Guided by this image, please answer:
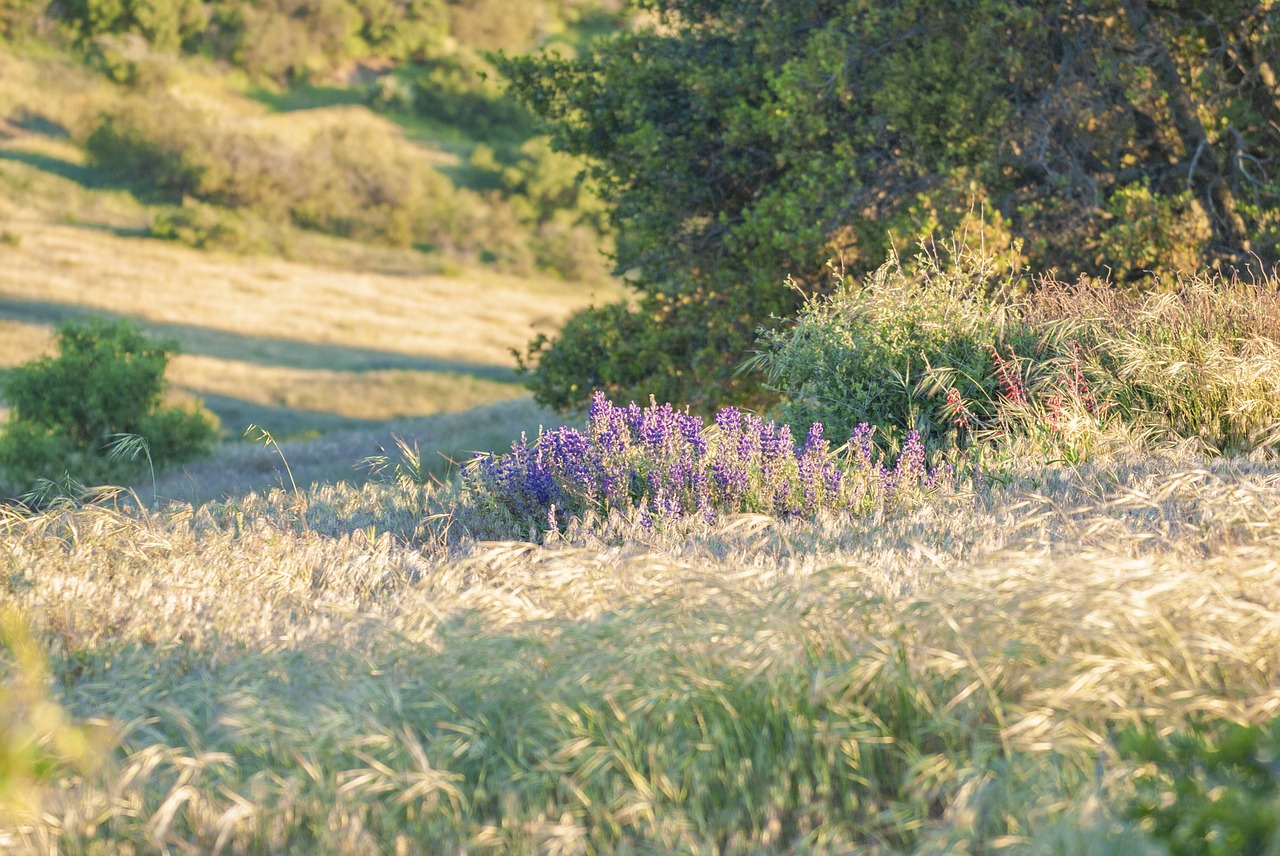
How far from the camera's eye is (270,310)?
30.3m

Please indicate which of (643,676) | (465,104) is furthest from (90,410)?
(465,104)

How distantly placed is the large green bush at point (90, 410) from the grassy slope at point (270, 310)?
2.51 ft

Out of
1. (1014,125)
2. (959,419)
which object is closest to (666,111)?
(1014,125)

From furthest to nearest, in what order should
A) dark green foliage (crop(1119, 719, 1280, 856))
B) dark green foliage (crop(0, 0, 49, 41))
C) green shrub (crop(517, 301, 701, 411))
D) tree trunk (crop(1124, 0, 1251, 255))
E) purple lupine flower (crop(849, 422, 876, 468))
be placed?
dark green foliage (crop(0, 0, 49, 41))
green shrub (crop(517, 301, 701, 411))
tree trunk (crop(1124, 0, 1251, 255))
purple lupine flower (crop(849, 422, 876, 468))
dark green foliage (crop(1119, 719, 1280, 856))

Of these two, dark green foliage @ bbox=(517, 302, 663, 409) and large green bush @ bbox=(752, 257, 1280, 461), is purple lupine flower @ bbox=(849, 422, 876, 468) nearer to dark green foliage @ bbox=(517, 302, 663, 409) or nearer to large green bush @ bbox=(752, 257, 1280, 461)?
large green bush @ bbox=(752, 257, 1280, 461)

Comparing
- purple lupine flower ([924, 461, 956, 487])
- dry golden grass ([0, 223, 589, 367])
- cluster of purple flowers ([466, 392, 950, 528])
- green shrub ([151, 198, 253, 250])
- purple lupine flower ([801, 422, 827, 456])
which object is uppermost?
purple lupine flower ([801, 422, 827, 456])

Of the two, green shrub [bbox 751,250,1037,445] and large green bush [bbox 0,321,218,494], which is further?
large green bush [bbox 0,321,218,494]

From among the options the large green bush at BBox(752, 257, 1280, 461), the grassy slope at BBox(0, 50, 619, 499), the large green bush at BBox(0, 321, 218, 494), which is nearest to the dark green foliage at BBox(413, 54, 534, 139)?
the grassy slope at BBox(0, 50, 619, 499)

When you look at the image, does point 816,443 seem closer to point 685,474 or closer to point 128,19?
point 685,474

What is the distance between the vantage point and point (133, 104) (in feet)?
147

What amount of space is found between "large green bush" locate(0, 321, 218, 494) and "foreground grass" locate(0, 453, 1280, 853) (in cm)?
1022

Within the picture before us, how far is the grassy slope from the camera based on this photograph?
21391 millimetres

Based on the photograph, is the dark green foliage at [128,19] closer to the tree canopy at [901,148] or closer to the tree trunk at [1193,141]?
the tree canopy at [901,148]

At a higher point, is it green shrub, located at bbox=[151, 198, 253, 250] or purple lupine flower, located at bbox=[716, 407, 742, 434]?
purple lupine flower, located at bbox=[716, 407, 742, 434]
